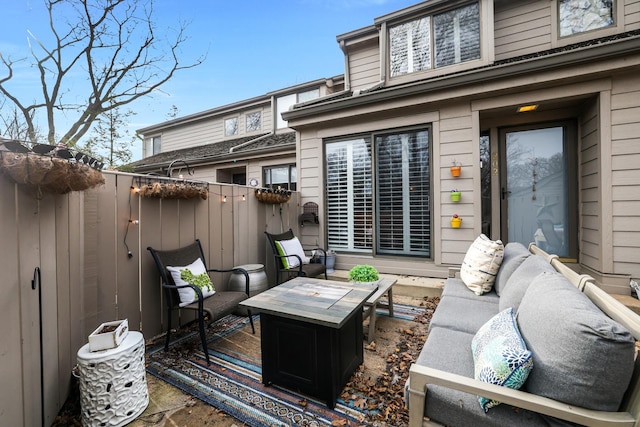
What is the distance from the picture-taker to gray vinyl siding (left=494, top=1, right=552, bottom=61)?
4.73 metres

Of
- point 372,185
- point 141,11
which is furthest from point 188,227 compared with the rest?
point 141,11

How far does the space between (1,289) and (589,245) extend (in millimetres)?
5953

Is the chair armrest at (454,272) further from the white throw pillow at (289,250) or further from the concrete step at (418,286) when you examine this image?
the white throw pillow at (289,250)

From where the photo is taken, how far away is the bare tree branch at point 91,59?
284 inches

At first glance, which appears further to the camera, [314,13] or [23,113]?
[314,13]

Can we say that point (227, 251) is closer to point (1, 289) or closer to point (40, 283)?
point (40, 283)

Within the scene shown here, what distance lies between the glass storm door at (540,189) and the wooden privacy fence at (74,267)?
4.67 metres

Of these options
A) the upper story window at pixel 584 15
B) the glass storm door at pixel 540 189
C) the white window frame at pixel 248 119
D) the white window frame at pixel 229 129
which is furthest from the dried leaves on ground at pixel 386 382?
the white window frame at pixel 229 129

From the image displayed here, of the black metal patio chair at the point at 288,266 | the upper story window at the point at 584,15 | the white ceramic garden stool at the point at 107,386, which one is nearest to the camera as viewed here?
the white ceramic garden stool at the point at 107,386

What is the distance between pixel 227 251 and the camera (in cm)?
384

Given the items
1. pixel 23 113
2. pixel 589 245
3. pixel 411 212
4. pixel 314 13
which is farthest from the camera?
pixel 314 13

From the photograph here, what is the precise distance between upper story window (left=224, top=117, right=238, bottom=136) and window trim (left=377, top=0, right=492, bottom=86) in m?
5.89

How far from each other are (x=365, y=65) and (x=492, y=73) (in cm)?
306

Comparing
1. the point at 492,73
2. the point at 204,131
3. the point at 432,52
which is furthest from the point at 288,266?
the point at 204,131
